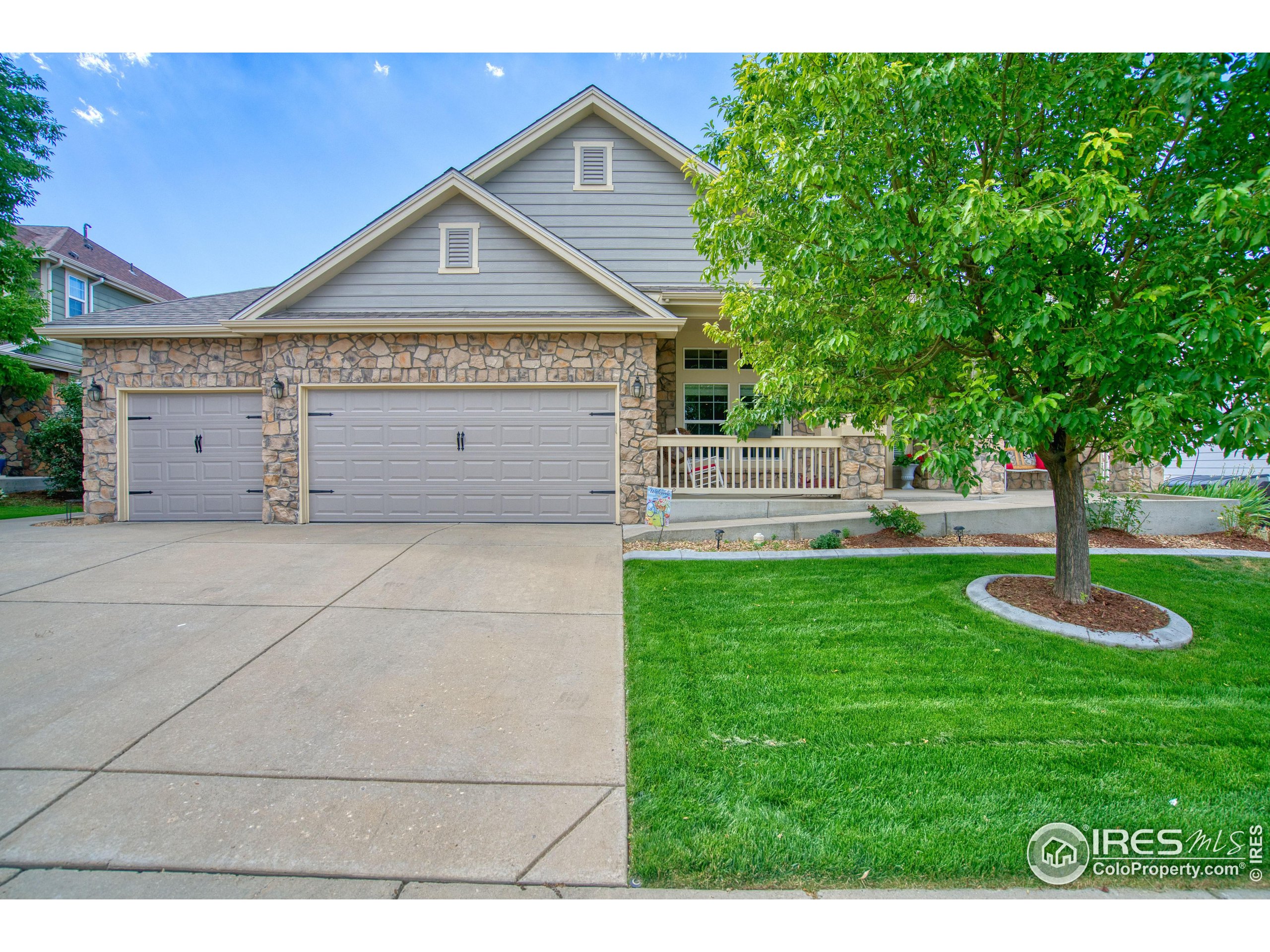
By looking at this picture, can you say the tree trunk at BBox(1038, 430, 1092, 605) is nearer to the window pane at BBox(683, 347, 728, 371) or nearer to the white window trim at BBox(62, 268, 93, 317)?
the window pane at BBox(683, 347, 728, 371)

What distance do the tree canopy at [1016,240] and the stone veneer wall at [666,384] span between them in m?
5.74

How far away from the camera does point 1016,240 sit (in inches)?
150

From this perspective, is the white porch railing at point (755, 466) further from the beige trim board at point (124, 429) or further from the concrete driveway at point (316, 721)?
the beige trim board at point (124, 429)

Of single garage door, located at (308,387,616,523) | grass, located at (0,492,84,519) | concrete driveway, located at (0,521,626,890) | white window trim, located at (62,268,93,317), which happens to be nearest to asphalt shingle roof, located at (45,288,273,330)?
single garage door, located at (308,387,616,523)

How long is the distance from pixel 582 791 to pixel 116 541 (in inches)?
325

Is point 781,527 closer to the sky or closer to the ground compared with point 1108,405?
closer to the ground

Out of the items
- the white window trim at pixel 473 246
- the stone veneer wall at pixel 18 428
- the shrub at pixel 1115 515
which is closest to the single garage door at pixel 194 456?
the white window trim at pixel 473 246

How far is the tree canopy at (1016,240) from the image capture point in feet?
11.7

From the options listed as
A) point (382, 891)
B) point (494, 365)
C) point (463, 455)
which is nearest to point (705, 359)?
point (494, 365)

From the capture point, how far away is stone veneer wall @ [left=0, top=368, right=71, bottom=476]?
537 inches

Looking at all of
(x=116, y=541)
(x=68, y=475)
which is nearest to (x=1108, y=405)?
(x=116, y=541)

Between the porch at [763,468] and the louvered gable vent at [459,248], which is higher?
the louvered gable vent at [459,248]
